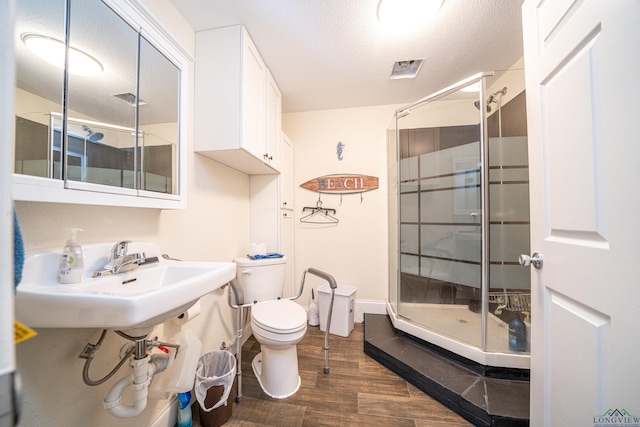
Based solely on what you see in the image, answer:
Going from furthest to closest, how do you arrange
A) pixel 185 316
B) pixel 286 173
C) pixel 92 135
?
pixel 286 173
pixel 185 316
pixel 92 135

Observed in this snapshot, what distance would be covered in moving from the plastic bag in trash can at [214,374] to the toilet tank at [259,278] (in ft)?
1.21

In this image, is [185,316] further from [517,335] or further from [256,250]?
[517,335]

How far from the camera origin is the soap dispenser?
2.15 feet

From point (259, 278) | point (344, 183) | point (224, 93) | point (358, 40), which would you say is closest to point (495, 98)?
point (358, 40)

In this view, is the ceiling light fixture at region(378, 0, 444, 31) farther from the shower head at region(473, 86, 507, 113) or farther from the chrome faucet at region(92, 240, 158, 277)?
the chrome faucet at region(92, 240, 158, 277)

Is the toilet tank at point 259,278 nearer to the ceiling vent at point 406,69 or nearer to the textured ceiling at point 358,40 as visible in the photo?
the textured ceiling at point 358,40

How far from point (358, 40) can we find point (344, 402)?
2.28 m

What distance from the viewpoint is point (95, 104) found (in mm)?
793

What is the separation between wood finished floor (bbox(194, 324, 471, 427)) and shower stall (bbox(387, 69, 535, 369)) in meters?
0.40

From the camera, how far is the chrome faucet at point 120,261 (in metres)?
0.77

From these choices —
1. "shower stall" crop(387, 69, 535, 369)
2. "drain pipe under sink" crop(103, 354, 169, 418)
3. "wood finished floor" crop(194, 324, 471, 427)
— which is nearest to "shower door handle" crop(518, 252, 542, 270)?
"shower stall" crop(387, 69, 535, 369)

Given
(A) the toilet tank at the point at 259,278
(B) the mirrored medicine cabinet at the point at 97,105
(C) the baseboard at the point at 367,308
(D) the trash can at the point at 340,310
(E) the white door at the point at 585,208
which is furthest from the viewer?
(C) the baseboard at the point at 367,308

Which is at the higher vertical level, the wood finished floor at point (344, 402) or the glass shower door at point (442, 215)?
the glass shower door at point (442, 215)

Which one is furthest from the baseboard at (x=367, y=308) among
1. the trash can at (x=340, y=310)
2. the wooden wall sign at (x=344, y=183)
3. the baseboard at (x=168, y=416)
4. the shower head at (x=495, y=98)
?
the shower head at (x=495, y=98)
